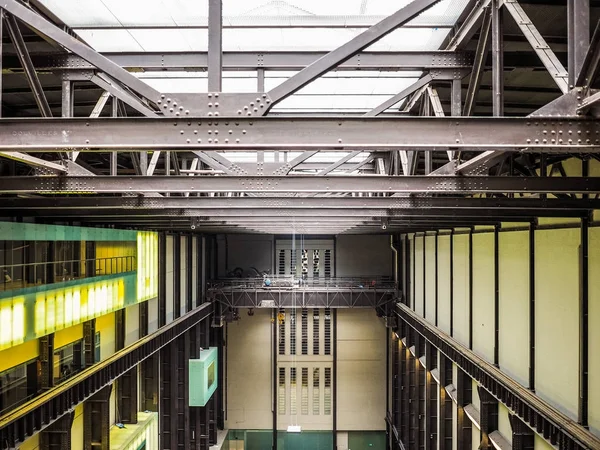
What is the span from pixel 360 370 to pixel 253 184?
3315 cm

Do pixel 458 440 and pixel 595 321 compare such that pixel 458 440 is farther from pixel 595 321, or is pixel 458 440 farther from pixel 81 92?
pixel 81 92

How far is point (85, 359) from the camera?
810 inches

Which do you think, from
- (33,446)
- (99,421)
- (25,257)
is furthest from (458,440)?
(25,257)

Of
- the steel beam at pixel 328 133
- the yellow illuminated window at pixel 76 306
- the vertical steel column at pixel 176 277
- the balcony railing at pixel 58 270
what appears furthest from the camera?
the vertical steel column at pixel 176 277

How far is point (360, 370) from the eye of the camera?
4103 centimetres

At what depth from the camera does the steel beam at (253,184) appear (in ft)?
32.7

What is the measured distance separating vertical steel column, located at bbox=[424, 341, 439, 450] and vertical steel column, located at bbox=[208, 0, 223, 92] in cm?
2359

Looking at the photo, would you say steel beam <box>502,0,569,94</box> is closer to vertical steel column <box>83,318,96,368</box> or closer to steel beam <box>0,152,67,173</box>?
steel beam <box>0,152,67,173</box>

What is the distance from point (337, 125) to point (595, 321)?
10165 millimetres

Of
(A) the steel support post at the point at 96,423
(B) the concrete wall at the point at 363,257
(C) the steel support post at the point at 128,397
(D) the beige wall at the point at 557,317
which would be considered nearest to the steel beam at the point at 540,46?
(D) the beige wall at the point at 557,317

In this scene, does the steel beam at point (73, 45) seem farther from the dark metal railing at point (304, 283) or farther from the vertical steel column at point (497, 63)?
the dark metal railing at point (304, 283)

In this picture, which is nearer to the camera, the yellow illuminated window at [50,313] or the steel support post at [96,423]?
the yellow illuminated window at [50,313]

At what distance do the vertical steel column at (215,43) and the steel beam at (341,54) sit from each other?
2.02ft

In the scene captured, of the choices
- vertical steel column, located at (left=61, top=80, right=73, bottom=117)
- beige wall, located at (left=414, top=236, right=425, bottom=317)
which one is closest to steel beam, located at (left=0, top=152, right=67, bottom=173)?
vertical steel column, located at (left=61, top=80, right=73, bottom=117)
